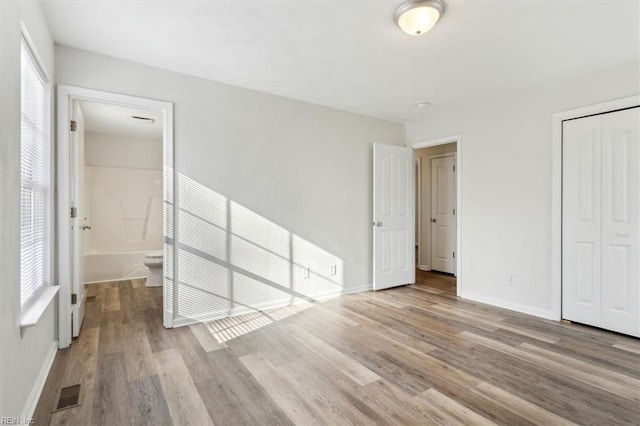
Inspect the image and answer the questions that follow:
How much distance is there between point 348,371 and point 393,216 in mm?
2765

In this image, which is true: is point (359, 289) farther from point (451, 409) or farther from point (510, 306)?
point (451, 409)

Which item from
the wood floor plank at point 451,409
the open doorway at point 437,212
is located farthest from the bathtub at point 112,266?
the wood floor plank at point 451,409

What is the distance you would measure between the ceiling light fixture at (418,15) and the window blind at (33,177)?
89.6 inches

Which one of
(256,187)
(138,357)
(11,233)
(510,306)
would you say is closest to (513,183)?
(510,306)

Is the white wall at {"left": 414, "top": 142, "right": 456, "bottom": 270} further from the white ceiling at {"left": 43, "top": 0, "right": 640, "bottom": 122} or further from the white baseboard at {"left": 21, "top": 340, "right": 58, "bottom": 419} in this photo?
the white baseboard at {"left": 21, "top": 340, "right": 58, "bottom": 419}

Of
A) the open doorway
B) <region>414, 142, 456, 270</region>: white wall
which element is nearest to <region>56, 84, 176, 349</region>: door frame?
the open doorway

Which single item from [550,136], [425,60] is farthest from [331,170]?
[550,136]

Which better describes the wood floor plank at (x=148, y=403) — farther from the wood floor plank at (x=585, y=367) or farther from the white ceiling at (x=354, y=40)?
the wood floor plank at (x=585, y=367)

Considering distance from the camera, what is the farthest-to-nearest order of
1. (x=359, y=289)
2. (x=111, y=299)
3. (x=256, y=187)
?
(x=359, y=289) < (x=111, y=299) < (x=256, y=187)

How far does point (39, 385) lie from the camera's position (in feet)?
6.54

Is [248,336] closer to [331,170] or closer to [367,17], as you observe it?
[331,170]

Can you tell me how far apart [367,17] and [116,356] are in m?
3.11

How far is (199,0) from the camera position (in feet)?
6.75

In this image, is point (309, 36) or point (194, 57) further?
point (194, 57)
